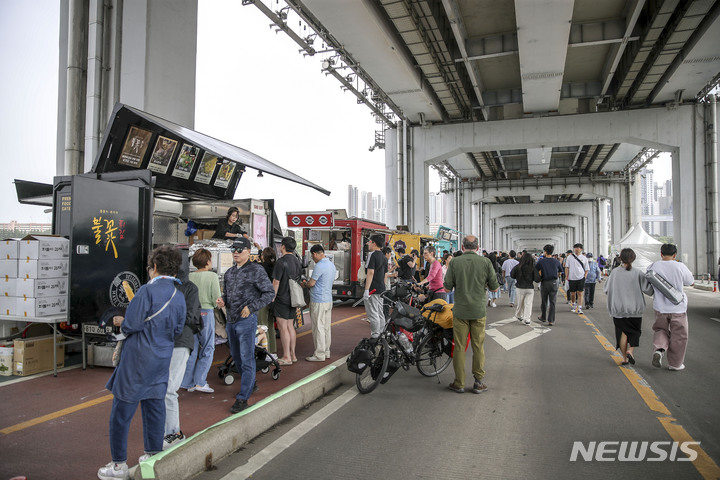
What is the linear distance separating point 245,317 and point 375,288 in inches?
145

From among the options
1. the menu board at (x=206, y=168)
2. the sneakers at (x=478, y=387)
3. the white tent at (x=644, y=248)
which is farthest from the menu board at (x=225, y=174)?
the white tent at (x=644, y=248)

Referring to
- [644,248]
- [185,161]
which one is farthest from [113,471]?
[644,248]

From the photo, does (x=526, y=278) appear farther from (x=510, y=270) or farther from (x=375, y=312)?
(x=375, y=312)

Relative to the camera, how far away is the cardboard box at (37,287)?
5.79m

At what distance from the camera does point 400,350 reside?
6070 mm

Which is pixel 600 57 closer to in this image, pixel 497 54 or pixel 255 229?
pixel 497 54

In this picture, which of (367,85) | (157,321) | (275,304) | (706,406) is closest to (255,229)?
(275,304)

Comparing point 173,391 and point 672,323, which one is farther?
point 672,323

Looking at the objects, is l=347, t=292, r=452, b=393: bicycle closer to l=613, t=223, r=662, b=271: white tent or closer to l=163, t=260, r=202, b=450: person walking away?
l=163, t=260, r=202, b=450: person walking away

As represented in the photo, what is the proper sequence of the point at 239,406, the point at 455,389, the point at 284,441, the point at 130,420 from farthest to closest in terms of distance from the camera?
the point at 455,389
the point at 239,406
the point at 284,441
the point at 130,420

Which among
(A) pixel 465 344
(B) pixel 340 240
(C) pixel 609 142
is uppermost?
(C) pixel 609 142

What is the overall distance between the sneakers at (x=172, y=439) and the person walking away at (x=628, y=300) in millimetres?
6240

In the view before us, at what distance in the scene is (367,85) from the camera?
21266mm

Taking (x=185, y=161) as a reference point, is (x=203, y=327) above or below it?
below
